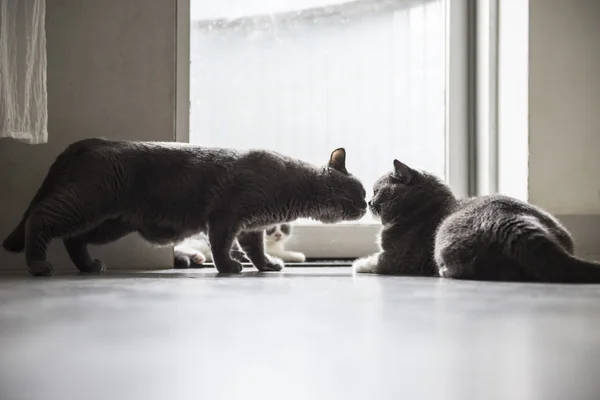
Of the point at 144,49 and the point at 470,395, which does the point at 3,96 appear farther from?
the point at 470,395

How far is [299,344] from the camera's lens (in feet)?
2.67

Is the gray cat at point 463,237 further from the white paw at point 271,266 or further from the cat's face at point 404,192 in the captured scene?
the white paw at point 271,266

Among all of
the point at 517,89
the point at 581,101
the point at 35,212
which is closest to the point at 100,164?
the point at 35,212

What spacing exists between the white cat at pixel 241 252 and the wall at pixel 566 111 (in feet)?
2.96

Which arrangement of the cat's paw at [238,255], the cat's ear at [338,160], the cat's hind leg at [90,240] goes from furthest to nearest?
1. the cat's paw at [238,255]
2. the cat's ear at [338,160]
3. the cat's hind leg at [90,240]

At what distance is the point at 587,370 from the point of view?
0.67m

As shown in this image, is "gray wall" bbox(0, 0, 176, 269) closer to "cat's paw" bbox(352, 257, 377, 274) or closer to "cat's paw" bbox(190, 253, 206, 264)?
"cat's paw" bbox(190, 253, 206, 264)

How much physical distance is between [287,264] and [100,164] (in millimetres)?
850

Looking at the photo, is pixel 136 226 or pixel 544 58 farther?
pixel 544 58

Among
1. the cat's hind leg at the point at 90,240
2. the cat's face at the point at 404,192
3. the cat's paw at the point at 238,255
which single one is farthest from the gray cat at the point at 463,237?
the cat's hind leg at the point at 90,240

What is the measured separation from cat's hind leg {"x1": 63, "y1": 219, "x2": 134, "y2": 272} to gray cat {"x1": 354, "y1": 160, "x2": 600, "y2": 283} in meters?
0.75

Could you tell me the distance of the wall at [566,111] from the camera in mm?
2537

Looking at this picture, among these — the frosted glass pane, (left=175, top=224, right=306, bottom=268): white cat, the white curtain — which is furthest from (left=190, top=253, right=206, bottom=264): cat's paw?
the white curtain

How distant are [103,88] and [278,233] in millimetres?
796
